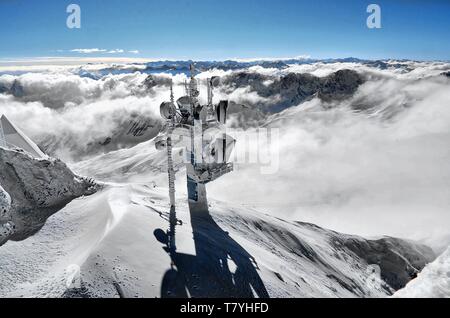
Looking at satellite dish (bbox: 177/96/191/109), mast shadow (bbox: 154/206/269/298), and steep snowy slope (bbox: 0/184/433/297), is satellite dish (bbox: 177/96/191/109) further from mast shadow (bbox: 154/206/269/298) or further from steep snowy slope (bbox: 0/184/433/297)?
mast shadow (bbox: 154/206/269/298)

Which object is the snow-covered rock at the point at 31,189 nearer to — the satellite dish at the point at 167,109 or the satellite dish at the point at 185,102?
the satellite dish at the point at 167,109

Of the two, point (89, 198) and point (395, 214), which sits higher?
point (89, 198)

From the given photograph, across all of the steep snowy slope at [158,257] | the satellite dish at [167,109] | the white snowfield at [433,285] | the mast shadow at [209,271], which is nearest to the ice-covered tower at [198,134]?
the satellite dish at [167,109]

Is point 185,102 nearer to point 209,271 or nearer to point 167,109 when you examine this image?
point 167,109

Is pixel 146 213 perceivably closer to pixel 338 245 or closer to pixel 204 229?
pixel 204 229

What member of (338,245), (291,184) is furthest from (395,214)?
(338,245)
